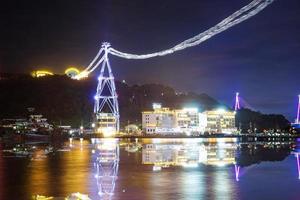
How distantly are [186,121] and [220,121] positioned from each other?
51.0 feet

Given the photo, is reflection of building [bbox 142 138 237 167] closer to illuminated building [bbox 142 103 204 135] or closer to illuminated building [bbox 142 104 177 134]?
illuminated building [bbox 142 103 204 135]

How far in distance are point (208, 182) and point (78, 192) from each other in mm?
5054

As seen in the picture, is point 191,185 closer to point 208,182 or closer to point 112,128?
point 208,182

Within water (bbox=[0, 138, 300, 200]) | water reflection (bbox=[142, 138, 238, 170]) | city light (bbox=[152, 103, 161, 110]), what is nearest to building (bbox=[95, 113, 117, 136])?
city light (bbox=[152, 103, 161, 110])

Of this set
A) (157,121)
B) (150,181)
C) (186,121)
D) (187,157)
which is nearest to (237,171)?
(150,181)

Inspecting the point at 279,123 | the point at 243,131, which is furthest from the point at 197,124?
the point at 279,123

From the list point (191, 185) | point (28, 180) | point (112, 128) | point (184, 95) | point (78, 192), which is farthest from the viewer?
point (184, 95)

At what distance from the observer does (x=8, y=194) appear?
49.2ft

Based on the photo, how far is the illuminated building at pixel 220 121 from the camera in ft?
506

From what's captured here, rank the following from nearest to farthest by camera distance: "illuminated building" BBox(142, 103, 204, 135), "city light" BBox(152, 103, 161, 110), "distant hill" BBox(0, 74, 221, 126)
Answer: "distant hill" BBox(0, 74, 221, 126)
"illuminated building" BBox(142, 103, 204, 135)
"city light" BBox(152, 103, 161, 110)

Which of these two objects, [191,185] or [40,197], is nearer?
[40,197]

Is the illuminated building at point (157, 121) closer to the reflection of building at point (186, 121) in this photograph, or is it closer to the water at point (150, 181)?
the reflection of building at point (186, 121)

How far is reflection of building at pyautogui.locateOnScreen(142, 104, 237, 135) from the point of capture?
139750mm

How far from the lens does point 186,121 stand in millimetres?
146250
